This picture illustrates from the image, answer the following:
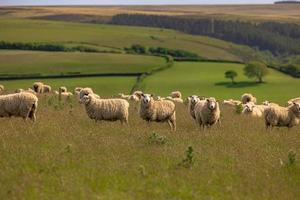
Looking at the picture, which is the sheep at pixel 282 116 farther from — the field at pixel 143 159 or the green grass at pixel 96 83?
the green grass at pixel 96 83

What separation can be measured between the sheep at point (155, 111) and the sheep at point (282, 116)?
338cm

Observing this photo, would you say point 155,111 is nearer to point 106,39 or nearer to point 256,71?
point 256,71

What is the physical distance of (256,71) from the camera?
6919cm

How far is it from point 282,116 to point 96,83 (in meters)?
45.3

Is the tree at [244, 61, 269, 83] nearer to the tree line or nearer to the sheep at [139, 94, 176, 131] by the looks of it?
the sheep at [139, 94, 176, 131]

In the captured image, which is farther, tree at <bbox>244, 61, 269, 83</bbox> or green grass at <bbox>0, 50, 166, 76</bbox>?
green grass at <bbox>0, 50, 166, 76</bbox>

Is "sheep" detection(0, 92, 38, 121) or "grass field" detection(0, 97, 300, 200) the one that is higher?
"sheep" detection(0, 92, 38, 121)

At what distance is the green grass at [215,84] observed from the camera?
59.9 m

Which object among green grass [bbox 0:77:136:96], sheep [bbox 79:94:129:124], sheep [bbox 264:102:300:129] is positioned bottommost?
green grass [bbox 0:77:136:96]

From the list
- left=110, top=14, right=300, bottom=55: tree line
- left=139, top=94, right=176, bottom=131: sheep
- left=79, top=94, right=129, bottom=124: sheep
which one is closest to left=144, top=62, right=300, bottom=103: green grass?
left=139, top=94, right=176, bottom=131: sheep

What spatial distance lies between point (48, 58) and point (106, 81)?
2167 centimetres

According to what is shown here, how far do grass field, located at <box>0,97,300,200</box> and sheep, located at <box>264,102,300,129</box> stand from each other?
278cm

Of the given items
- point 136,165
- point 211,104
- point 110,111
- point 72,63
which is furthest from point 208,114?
point 72,63

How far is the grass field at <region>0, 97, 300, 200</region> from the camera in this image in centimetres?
1173
